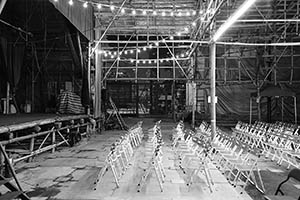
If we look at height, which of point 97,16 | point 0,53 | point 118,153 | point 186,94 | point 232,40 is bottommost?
point 118,153

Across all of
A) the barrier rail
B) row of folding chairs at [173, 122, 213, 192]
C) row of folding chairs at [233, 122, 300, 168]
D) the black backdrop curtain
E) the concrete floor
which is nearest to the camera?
the concrete floor

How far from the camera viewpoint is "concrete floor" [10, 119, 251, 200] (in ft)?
15.5

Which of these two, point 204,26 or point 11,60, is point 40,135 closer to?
point 204,26

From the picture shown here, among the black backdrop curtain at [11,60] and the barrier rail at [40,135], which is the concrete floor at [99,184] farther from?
the black backdrop curtain at [11,60]

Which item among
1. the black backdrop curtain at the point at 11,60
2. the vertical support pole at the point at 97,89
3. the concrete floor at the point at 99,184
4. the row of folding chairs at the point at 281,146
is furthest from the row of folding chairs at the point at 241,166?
the black backdrop curtain at the point at 11,60

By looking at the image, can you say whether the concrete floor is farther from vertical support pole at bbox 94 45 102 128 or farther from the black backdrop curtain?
the black backdrop curtain

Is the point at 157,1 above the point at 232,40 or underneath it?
above

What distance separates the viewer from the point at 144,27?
53.9ft

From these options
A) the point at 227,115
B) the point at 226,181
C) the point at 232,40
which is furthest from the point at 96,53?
the point at 226,181

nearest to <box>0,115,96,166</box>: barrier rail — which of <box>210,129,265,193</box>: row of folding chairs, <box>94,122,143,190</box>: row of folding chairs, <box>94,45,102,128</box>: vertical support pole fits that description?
<box>94,45,102,128</box>: vertical support pole

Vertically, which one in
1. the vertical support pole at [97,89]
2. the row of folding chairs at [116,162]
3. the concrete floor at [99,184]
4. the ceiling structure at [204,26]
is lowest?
the concrete floor at [99,184]

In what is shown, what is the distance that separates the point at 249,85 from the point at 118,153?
1313 centimetres

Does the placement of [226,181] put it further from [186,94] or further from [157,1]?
[186,94]

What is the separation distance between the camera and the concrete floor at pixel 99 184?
4.72 meters
